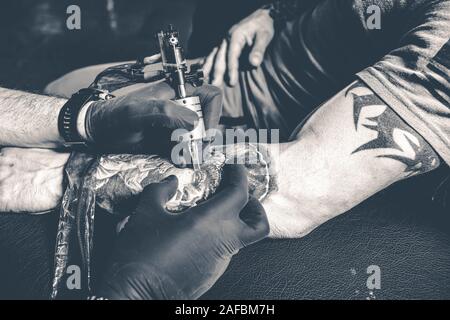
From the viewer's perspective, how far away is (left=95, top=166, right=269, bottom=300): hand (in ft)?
2.40

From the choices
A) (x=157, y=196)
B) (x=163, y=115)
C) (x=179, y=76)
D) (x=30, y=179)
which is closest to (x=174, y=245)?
(x=157, y=196)

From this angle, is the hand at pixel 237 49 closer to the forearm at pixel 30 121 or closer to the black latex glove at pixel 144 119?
the black latex glove at pixel 144 119

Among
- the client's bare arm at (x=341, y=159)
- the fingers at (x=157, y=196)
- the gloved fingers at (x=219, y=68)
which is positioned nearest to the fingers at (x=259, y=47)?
the gloved fingers at (x=219, y=68)

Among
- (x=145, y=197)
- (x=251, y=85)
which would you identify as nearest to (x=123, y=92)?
(x=251, y=85)

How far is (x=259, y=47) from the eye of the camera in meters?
1.24

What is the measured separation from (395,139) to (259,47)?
0.59 m

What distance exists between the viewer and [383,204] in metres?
1.07

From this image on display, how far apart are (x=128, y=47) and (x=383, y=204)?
1460mm

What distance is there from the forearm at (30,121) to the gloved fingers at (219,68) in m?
0.50

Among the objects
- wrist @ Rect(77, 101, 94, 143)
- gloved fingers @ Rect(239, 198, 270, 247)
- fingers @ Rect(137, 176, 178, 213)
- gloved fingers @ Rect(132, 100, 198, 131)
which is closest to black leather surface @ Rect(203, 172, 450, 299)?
gloved fingers @ Rect(239, 198, 270, 247)

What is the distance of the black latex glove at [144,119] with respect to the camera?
2.78 ft

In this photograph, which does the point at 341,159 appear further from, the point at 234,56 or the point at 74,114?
the point at 74,114

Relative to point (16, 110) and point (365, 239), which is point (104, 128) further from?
point (365, 239)

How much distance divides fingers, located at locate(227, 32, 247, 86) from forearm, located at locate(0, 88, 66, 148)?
553 millimetres
